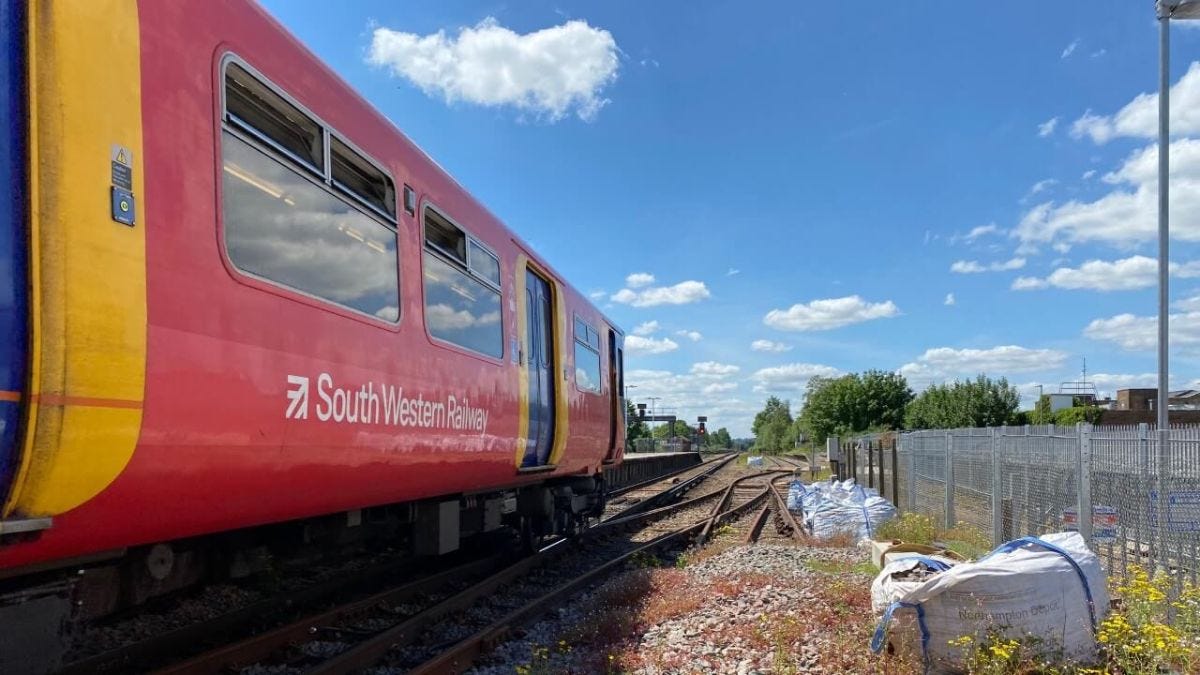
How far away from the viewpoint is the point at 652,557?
36.7ft

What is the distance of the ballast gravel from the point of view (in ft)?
18.9

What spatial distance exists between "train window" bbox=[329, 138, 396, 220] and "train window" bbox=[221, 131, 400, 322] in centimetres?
12

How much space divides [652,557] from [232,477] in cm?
844

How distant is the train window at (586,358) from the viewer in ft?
33.6

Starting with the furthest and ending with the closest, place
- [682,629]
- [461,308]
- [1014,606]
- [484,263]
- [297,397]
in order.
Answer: [484,263]
[682,629]
[461,308]
[1014,606]
[297,397]

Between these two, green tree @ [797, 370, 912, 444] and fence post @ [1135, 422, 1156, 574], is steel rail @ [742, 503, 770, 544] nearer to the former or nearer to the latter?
fence post @ [1135, 422, 1156, 574]

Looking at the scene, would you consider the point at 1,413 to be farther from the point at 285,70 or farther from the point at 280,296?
the point at 285,70

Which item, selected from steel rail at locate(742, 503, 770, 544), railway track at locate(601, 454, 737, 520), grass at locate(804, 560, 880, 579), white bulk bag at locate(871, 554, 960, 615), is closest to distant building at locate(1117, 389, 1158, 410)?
railway track at locate(601, 454, 737, 520)

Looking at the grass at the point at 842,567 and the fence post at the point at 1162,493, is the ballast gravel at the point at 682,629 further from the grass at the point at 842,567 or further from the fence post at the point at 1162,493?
the fence post at the point at 1162,493

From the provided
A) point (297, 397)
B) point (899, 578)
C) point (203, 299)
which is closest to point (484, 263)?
point (297, 397)

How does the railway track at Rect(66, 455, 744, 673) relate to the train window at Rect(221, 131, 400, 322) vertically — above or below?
below

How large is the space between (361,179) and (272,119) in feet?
2.76

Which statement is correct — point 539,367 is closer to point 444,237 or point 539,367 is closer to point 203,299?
point 444,237

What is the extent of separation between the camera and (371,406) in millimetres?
4395
